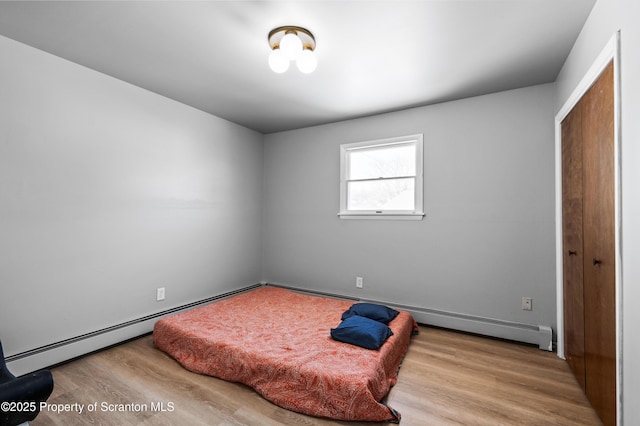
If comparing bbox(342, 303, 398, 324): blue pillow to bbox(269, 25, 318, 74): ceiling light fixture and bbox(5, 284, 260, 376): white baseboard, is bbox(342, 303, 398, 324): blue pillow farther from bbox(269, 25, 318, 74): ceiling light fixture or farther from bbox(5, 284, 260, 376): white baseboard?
bbox(269, 25, 318, 74): ceiling light fixture

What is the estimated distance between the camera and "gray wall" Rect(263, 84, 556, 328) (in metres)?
2.75

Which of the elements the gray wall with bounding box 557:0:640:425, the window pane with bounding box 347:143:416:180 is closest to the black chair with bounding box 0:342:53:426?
the gray wall with bounding box 557:0:640:425

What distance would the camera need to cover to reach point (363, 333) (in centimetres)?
229

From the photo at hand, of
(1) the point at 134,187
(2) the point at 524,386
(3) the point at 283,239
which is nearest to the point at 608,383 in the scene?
(2) the point at 524,386

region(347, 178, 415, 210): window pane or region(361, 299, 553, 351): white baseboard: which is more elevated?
region(347, 178, 415, 210): window pane

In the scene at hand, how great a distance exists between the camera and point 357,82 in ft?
9.01

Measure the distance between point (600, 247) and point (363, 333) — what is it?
1619 millimetres

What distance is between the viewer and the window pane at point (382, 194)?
11.3 ft

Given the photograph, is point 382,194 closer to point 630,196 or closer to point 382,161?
point 382,161

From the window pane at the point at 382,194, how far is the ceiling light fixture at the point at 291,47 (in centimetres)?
188

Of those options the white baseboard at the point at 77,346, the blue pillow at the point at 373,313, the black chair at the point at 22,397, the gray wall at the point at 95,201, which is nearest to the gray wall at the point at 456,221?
the blue pillow at the point at 373,313

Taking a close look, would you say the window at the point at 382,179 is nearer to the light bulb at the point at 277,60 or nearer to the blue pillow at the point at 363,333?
the blue pillow at the point at 363,333

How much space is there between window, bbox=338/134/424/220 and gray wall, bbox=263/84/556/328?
0.10 meters

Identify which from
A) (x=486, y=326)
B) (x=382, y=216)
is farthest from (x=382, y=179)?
(x=486, y=326)
